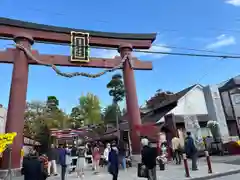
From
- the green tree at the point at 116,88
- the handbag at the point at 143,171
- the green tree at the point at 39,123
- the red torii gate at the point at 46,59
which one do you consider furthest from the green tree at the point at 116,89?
the handbag at the point at 143,171

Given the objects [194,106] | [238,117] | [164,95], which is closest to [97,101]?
[164,95]

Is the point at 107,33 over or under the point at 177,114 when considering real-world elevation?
over

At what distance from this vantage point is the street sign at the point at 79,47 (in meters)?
17.0

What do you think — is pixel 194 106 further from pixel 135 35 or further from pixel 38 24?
pixel 38 24

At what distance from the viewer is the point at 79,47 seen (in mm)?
17266

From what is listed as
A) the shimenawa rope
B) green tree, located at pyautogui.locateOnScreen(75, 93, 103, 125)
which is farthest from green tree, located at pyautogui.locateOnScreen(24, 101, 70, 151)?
the shimenawa rope

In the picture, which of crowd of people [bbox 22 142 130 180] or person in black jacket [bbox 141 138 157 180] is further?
person in black jacket [bbox 141 138 157 180]

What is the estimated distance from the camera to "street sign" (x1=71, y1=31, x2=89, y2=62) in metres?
17.0

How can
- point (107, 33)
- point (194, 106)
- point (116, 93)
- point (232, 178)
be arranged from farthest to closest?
point (116, 93) < point (194, 106) < point (107, 33) < point (232, 178)

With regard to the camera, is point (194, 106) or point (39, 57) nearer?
point (39, 57)

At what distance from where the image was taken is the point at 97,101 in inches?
2125

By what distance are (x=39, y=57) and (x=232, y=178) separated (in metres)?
13.5

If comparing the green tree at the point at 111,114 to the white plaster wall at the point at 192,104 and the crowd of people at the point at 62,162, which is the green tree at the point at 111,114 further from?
the crowd of people at the point at 62,162

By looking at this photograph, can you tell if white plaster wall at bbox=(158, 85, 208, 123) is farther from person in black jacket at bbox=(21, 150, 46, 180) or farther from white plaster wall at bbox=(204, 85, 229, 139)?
person in black jacket at bbox=(21, 150, 46, 180)
